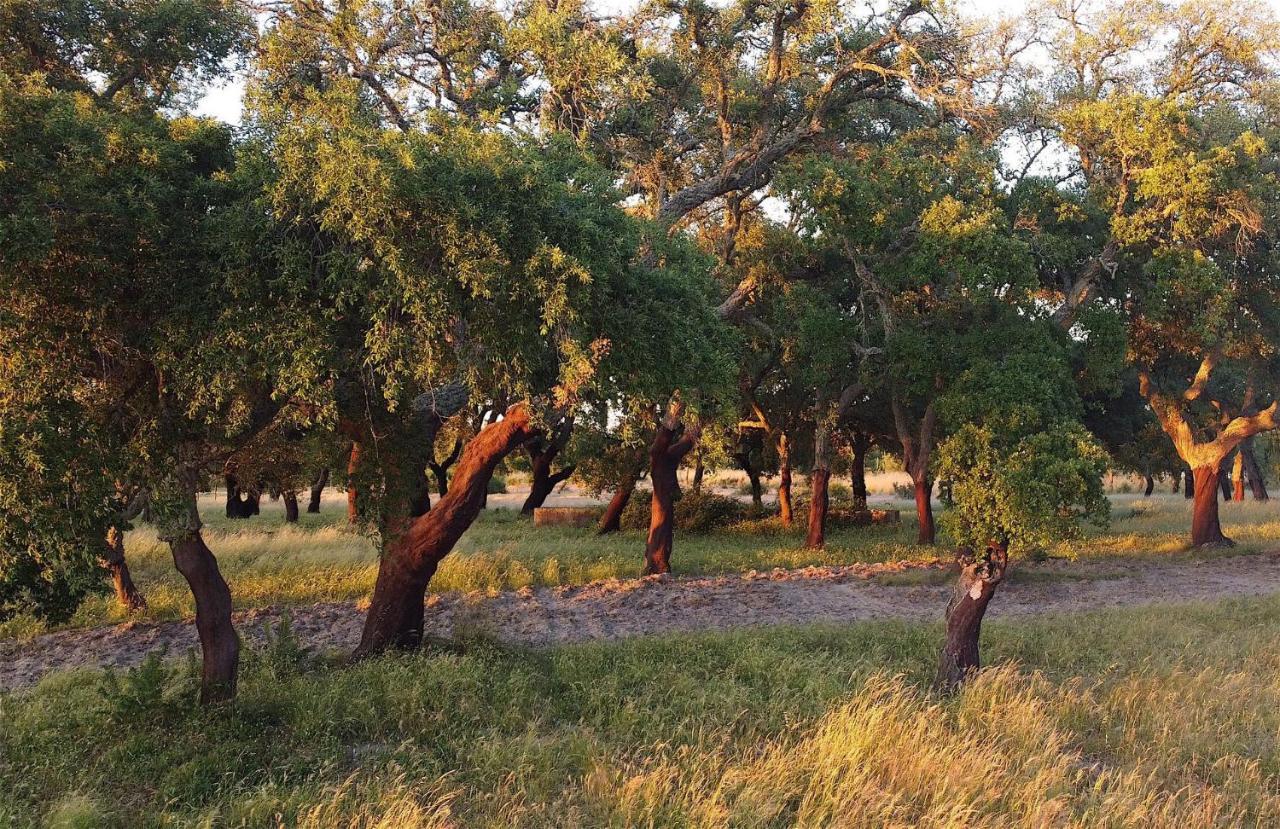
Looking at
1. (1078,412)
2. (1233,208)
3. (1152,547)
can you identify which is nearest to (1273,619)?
(1078,412)

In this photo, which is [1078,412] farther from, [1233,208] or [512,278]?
[512,278]

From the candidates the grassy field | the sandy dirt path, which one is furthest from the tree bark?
the sandy dirt path

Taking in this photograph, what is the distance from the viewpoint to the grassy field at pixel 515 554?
15.5 m

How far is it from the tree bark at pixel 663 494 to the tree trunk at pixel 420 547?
25.0 feet

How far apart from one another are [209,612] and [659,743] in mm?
5739

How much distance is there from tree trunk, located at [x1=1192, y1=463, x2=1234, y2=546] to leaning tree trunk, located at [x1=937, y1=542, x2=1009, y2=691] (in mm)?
17043

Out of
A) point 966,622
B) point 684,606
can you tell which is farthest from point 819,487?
point 966,622

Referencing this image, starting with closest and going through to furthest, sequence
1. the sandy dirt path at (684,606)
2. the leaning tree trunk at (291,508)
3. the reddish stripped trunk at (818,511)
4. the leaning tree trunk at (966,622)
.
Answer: the leaning tree trunk at (966,622), the sandy dirt path at (684,606), the reddish stripped trunk at (818,511), the leaning tree trunk at (291,508)

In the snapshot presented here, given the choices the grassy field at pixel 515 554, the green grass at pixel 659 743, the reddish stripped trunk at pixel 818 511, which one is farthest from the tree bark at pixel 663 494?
the green grass at pixel 659 743

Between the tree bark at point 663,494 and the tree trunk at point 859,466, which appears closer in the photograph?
the tree bark at point 663,494

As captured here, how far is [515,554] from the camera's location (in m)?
21.0

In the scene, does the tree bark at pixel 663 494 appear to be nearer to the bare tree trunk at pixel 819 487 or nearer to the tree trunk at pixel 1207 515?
the bare tree trunk at pixel 819 487

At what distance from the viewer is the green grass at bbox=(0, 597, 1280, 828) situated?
544cm

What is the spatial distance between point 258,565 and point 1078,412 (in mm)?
17410
